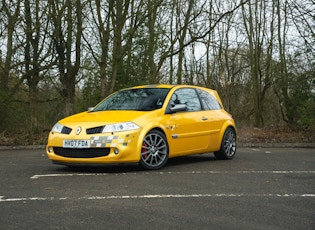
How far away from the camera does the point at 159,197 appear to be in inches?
230

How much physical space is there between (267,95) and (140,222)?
23.0 meters

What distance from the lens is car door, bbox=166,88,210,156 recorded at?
9102mm

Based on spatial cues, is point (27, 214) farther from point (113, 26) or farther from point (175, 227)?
point (113, 26)

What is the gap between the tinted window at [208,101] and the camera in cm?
1041

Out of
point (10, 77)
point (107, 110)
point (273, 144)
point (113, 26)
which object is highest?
point (113, 26)

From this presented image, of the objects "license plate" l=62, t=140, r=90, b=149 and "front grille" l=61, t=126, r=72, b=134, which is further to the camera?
"front grille" l=61, t=126, r=72, b=134

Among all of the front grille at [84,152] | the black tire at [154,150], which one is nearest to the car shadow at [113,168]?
the black tire at [154,150]

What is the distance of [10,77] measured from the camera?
1791 centimetres

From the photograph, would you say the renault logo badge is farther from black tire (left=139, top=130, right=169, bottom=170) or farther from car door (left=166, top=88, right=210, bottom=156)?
car door (left=166, top=88, right=210, bottom=156)

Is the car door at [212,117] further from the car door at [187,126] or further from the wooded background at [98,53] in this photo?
the wooded background at [98,53]

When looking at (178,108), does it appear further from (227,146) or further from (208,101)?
(227,146)

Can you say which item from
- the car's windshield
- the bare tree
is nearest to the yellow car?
the car's windshield

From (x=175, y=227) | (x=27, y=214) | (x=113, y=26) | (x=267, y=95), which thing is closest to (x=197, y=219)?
(x=175, y=227)

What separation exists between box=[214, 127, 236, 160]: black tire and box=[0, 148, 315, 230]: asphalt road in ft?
4.04
